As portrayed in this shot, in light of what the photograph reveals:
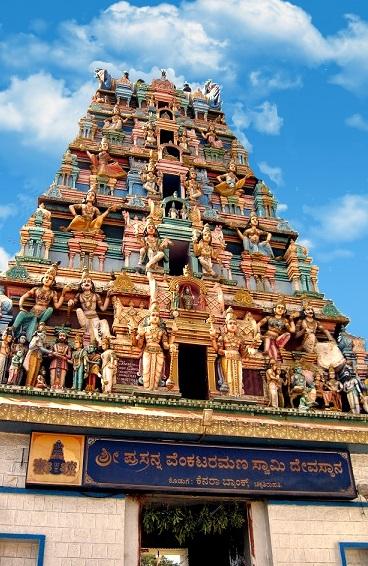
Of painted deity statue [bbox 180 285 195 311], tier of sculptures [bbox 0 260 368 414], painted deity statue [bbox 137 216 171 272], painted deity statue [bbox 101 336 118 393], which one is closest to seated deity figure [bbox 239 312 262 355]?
tier of sculptures [bbox 0 260 368 414]

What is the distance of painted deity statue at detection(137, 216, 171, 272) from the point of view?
1664cm

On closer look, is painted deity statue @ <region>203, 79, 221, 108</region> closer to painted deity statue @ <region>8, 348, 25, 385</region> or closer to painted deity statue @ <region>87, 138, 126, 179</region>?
painted deity statue @ <region>87, 138, 126, 179</region>

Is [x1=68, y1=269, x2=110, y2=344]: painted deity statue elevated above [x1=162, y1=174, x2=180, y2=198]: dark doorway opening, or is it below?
below

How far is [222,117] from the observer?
84.5 ft

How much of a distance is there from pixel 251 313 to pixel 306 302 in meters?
1.90

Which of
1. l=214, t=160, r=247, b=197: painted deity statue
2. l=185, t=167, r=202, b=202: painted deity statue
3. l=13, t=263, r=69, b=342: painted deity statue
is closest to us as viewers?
l=13, t=263, r=69, b=342: painted deity statue

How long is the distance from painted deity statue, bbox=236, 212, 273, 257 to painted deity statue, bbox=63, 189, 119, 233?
4470 millimetres

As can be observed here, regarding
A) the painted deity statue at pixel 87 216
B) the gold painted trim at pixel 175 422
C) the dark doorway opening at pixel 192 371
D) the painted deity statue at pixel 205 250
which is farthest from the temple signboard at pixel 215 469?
the painted deity statue at pixel 87 216

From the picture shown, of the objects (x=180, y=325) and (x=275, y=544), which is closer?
(x=275, y=544)

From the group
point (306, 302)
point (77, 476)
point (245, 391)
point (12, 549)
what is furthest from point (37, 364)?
point (306, 302)

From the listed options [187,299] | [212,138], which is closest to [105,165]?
[212,138]

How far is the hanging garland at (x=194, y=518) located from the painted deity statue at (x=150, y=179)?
1022 centimetres

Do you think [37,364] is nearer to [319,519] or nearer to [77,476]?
[77,476]

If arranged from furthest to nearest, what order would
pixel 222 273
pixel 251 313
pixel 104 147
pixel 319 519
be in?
pixel 104 147, pixel 222 273, pixel 251 313, pixel 319 519
